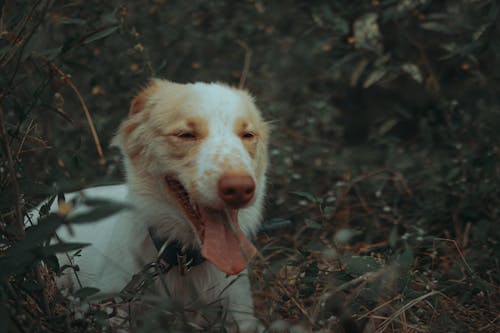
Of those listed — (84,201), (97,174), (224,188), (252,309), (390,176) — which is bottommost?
(390,176)

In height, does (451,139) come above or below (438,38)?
below

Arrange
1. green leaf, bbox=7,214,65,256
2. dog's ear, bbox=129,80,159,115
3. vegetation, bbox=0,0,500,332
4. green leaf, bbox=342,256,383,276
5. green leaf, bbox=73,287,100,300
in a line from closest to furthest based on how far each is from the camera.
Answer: green leaf, bbox=7,214,65,256, green leaf, bbox=73,287,100,300, vegetation, bbox=0,0,500,332, green leaf, bbox=342,256,383,276, dog's ear, bbox=129,80,159,115

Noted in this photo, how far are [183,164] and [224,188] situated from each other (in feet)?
1.13

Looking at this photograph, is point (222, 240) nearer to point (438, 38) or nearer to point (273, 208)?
point (273, 208)

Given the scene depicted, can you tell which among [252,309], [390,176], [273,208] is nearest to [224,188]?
[252,309]

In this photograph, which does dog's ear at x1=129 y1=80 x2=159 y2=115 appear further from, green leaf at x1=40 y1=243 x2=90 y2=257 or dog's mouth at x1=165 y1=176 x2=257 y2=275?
green leaf at x1=40 y1=243 x2=90 y2=257

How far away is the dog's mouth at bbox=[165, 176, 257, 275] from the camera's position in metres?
2.43

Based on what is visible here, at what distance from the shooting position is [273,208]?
14.6ft

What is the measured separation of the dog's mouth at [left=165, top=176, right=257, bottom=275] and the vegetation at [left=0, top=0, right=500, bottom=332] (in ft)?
0.44

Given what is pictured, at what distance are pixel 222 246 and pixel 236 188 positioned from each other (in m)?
0.30

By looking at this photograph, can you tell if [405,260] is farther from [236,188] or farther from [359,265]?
[236,188]

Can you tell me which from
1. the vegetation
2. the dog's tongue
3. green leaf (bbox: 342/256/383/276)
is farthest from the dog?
green leaf (bbox: 342/256/383/276)

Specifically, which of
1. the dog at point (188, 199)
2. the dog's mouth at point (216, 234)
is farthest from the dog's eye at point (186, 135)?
the dog's mouth at point (216, 234)

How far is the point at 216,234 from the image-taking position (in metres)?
2.52
